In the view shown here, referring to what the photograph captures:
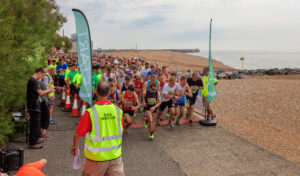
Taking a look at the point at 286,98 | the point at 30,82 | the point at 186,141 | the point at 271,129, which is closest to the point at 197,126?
the point at 186,141

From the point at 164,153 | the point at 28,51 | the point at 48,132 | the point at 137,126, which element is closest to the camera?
the point at 164,153

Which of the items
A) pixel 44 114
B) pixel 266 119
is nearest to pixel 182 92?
pixel 266 119

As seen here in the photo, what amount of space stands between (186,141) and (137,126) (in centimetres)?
217

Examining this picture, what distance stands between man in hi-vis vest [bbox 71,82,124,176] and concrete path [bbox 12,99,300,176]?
6.24 feet

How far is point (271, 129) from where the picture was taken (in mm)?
9461

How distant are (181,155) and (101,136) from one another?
11.3 feet

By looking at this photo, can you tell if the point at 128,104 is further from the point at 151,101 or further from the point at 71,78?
the point at 71,78

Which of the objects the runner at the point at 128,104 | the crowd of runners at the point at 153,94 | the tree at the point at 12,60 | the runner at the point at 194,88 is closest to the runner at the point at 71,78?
the crowd of runners at the point at 153,94

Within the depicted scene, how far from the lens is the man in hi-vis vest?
355 centimetres

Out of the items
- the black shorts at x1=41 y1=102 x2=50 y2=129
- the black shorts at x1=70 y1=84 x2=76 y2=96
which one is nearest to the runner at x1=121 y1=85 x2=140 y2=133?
the black shorts at x1=41 y1=102 x2=50 y2=129

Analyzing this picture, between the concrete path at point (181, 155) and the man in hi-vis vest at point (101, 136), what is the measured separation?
1902 mm

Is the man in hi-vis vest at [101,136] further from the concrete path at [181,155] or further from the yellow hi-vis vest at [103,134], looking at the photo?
the concrete path at [181,155]

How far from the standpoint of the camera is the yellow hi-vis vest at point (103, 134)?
356cm

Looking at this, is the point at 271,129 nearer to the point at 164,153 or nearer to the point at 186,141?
the point at 186,141
